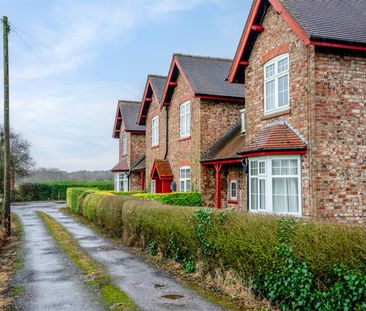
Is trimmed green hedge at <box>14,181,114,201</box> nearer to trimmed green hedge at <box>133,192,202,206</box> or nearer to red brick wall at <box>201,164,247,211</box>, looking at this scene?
trimmed green hedge at <box>133,192,202,206</box>

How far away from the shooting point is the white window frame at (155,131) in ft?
88.5

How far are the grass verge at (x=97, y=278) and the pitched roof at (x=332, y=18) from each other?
865cm

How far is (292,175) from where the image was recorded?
1264 centimetres

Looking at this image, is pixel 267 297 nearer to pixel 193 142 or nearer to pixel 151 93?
pixel 193 142

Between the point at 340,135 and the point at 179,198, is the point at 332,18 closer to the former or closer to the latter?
the point at 340,135

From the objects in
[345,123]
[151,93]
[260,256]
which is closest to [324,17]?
[345,123]

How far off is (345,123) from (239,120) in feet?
28.9

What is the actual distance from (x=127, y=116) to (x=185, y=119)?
1437 cm

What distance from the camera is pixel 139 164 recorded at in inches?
1300

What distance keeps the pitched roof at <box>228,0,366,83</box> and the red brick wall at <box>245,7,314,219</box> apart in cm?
36

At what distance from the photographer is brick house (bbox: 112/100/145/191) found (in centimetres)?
3372

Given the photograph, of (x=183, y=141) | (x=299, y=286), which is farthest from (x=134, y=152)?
(x=299, y=286)

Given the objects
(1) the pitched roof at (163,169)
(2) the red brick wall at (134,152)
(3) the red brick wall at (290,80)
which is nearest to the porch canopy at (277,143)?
(3) the red brick wall at (290,80)

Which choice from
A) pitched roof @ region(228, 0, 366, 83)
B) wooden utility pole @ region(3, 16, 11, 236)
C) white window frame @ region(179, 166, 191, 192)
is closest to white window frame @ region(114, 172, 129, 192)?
white window frame @ region(179, 166, 191, 192)
